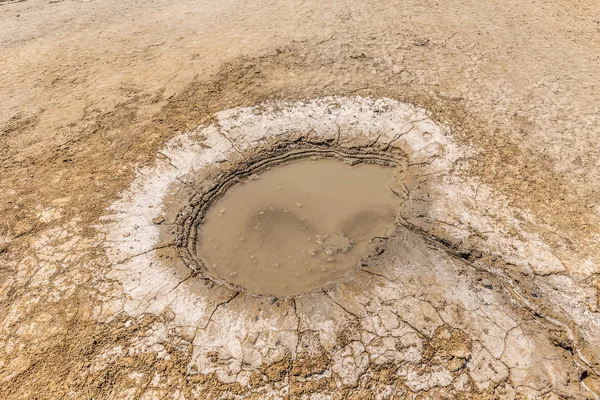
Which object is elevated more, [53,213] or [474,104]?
[474,104]

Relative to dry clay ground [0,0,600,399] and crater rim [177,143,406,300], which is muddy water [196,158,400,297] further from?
dry clay ground [0,0,600,399]

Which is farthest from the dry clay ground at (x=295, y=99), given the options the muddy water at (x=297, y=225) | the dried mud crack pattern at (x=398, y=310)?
the muddy water at (x=297, y=225)

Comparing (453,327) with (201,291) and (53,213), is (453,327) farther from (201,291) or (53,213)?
(53,213)

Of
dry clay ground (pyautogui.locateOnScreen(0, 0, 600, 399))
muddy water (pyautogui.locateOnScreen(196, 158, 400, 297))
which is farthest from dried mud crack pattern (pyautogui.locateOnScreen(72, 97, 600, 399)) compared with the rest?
muddy water (pyautogui.locateOnScreen(196, 158, 400, 297))

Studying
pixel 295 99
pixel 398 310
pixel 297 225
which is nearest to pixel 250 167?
pixel 297 225

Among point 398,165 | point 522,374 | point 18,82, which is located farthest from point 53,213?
point 522,374
